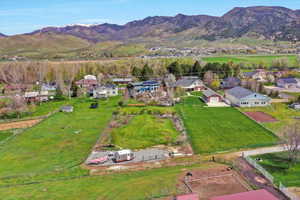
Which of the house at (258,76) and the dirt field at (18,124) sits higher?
the house at (258,76)

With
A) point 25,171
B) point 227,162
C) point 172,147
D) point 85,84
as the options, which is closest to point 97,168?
point 25,171

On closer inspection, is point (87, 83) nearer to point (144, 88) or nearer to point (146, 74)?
point (146, 74)

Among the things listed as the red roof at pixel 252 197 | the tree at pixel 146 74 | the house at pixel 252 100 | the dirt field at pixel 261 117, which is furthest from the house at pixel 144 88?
the red roof at pixel 252 197

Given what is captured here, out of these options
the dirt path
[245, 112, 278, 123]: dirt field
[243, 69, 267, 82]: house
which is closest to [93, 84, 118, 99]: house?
[245, 112, 278, 123]: dirt field

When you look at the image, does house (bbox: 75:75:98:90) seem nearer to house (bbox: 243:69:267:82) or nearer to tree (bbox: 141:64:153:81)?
tree (bbox: 141:64:153:81)

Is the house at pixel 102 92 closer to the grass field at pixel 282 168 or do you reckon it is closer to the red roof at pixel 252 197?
the grass field at pixel 282 168

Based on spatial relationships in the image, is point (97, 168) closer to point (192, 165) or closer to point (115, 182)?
point (115, 182)
